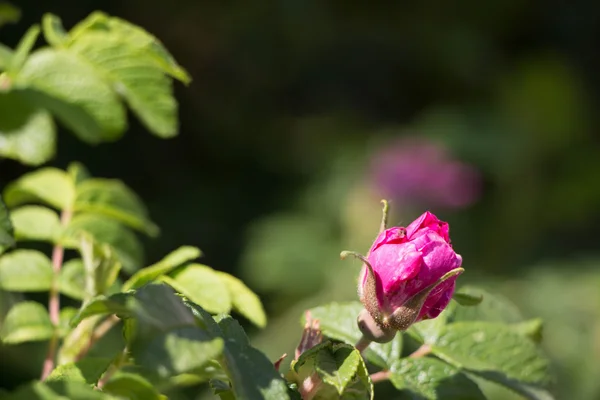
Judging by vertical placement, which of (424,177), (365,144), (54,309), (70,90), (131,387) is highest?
(70,90)

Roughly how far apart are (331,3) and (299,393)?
387 cm

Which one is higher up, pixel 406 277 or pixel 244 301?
pixel 406 277

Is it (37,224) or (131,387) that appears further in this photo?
(37,224)

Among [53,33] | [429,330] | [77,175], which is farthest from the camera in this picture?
[77,175]

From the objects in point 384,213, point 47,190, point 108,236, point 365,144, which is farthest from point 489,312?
point 365,144

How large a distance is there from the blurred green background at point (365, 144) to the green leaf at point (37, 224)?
6.52 ft

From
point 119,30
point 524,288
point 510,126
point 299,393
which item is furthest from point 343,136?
point 299,393

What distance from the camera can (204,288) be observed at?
0.83 metres

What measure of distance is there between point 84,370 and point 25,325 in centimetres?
17

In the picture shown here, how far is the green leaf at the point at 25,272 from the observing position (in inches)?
35.5

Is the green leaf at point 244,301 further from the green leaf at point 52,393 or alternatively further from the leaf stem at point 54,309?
the green leaf at point 52,393

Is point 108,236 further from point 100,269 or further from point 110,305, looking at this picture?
point 110,305

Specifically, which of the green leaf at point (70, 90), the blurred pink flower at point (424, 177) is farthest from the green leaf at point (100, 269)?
the blurred pink flower at point (424, 177)

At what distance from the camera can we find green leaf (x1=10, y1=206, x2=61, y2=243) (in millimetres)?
986
